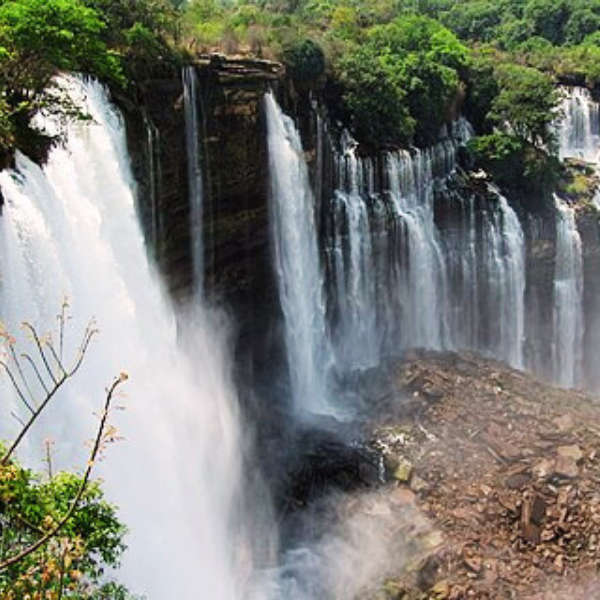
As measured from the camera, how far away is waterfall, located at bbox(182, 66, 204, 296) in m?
20.4

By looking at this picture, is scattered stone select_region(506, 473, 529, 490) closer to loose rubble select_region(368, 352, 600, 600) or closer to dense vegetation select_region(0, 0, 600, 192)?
loose rubble select_region(368, 352, 600, 600)

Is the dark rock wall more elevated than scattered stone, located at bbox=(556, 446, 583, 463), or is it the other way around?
A: the dark rock wall

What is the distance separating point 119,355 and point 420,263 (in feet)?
46.9

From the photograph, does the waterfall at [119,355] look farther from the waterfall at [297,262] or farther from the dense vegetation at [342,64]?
the waterfall at [297,262]

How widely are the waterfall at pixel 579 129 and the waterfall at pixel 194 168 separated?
21611mm

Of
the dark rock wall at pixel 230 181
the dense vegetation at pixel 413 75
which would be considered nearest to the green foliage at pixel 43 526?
the dark rock wall at pixel 230 181

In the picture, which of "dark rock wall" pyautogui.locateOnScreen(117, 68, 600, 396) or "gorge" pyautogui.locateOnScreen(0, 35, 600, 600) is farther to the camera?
"dark rock wall" pyautogui.locateOnScreen(117, 68, 600, 396)

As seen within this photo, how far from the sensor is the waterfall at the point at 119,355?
12.5m

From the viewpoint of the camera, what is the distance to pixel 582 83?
133 feet

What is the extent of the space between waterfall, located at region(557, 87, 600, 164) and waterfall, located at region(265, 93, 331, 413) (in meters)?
17.7

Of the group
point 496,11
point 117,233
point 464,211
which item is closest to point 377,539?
point 117,233

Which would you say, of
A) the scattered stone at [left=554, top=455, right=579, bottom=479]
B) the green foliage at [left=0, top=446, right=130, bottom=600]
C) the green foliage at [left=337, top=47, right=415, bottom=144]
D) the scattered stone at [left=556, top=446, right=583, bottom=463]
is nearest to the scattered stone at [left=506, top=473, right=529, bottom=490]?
the scattered stone at [left=554, top=455, right=579, bottom=479]

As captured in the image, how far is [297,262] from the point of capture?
77.7 feet

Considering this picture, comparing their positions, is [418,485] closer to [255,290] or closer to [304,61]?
[255,290]
